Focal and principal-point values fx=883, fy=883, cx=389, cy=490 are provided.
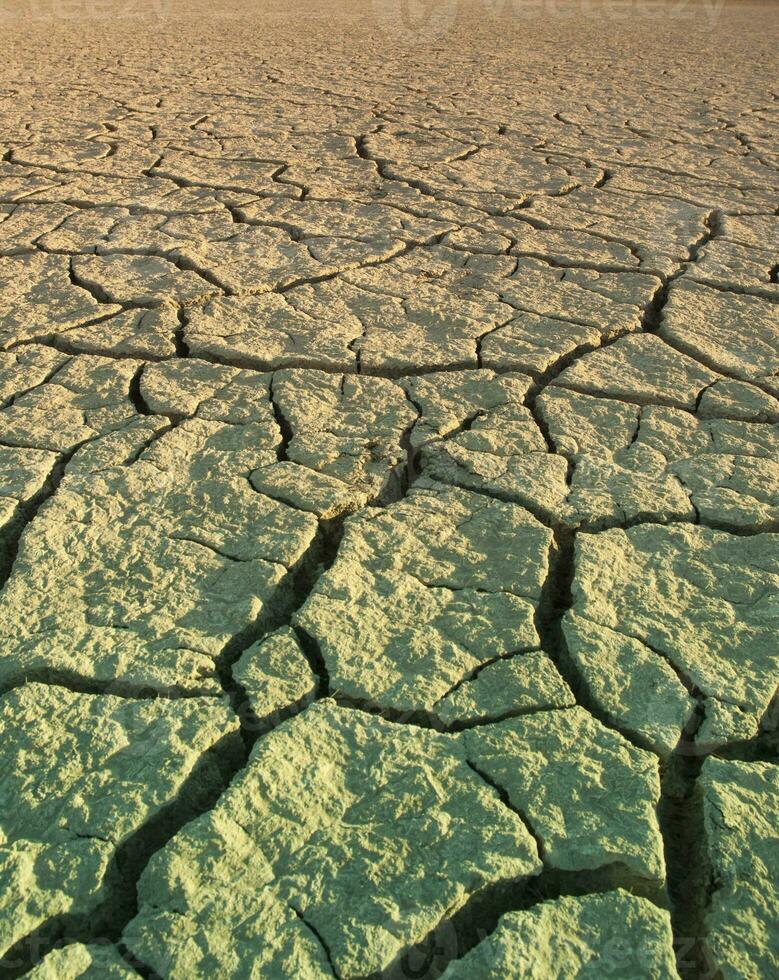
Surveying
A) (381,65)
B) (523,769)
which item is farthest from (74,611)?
(381,65)

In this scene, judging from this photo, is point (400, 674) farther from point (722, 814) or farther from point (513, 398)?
point (513, 398)

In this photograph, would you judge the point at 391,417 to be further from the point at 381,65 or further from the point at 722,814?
the point at 381,65

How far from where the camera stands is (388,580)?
5.39 ft

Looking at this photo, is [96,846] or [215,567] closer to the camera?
[96,846]

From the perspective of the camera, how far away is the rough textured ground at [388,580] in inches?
43.8

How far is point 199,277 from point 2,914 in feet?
7.18

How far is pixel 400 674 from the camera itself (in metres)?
1.43

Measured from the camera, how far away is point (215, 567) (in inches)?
66.0

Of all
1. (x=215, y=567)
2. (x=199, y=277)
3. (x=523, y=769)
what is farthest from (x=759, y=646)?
(x=199, y=277)

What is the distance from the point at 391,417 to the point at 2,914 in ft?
4.47

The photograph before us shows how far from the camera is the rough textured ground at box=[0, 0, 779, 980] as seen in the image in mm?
1113

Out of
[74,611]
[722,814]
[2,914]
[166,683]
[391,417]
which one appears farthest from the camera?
[391,417]

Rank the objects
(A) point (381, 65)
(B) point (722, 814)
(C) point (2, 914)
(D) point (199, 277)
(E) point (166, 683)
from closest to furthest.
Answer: (C) point (2, 914)
(B) point (722, 814)
(E) point (166, 683)
(D) point (199, 277)
(A) point (381, 65)

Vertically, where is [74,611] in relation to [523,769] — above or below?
below
